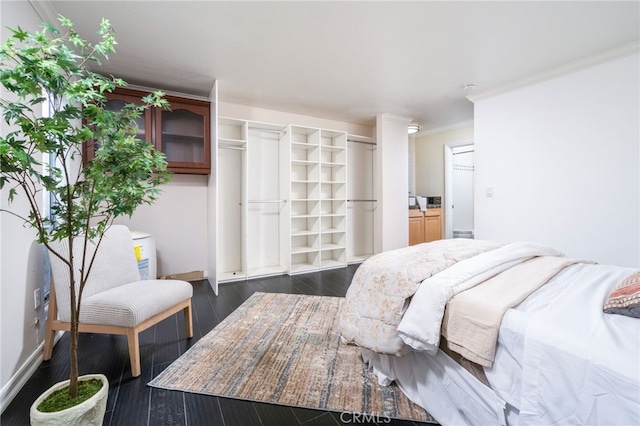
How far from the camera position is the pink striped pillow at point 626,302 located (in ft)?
3.31

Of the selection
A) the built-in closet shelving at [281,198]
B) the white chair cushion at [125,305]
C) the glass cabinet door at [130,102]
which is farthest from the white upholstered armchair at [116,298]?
the built-in closet shelving at [281,198]

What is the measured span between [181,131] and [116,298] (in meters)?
2.16

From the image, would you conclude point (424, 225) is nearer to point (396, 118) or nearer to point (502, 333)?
point (396, 118)

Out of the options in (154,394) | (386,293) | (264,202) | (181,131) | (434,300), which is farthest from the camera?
(264,202)

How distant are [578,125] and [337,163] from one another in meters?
2.78

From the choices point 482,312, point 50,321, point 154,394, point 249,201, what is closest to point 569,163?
point 482,312

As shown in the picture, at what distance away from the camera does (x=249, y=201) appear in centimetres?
388

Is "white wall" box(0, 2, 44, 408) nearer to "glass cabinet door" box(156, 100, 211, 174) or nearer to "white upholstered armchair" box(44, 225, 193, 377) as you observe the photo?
"white upholstered armchair" box(44, 225, 193, 377)

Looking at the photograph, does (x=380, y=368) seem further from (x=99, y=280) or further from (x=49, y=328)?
(x=49, y=328)

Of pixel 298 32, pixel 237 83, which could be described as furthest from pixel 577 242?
pixel 237 83

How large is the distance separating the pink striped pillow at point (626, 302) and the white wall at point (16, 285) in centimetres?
280

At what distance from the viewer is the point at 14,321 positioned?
63.0 inches

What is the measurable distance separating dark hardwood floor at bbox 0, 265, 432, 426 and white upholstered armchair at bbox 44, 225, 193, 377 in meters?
0.12

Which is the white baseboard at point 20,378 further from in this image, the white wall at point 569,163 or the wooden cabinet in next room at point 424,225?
the wooden cabinet in next room at point 424,225
